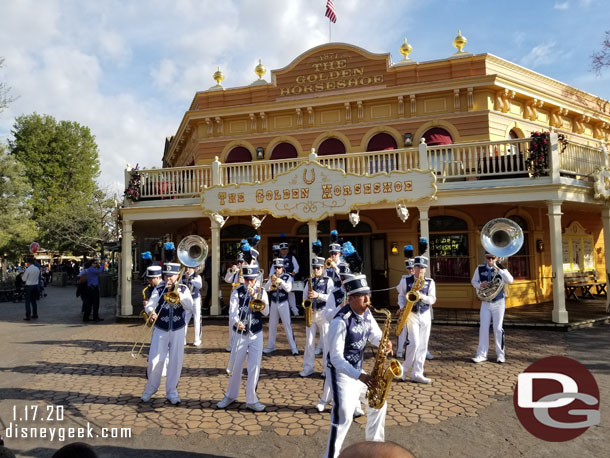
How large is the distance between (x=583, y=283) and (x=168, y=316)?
16856 millimetres

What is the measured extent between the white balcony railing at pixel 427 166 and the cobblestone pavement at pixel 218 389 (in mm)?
4761

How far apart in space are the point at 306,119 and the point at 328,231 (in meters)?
4.69

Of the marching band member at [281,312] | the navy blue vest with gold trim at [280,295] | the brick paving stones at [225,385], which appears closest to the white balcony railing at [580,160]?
the brick paving stones at [225,385]

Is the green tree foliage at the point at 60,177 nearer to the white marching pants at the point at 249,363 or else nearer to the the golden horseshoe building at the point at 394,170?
the the golden horseshoe building at the point at 394,170

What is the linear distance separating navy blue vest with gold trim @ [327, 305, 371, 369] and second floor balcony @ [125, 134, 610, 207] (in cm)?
869

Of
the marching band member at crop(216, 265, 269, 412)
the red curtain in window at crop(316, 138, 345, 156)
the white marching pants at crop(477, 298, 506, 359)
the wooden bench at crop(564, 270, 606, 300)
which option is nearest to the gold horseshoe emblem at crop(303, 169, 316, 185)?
the red curtain in window at crop(316, 138, 345, 156)

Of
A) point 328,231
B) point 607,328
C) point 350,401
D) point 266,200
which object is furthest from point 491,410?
point 328,231

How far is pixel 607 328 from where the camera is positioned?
11.4 m

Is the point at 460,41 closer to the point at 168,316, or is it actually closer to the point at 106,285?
the point at 168,316

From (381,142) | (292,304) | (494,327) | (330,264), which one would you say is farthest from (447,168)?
(292,304)

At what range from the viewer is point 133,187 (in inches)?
570

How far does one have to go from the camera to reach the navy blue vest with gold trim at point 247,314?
6051 mm

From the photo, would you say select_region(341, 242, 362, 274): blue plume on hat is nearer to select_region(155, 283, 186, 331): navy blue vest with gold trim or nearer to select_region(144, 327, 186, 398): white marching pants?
select_region(155, 283, 186, 331): navy blue vest with gold trim

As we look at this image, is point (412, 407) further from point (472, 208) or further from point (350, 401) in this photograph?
point (472, 208)
